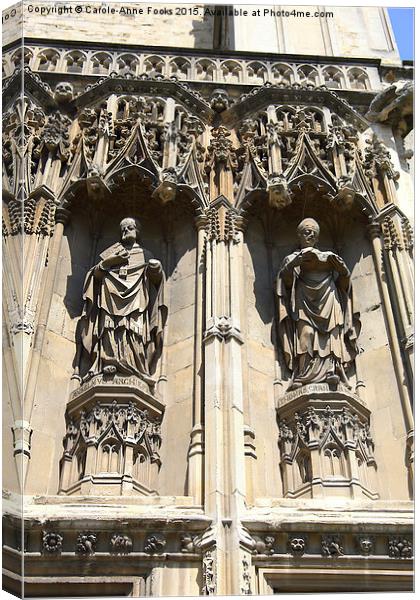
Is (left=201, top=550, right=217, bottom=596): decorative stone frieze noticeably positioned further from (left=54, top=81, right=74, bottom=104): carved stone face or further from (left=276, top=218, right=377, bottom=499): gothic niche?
(left=54, top=81, right=74, bottom=104): carved stone face

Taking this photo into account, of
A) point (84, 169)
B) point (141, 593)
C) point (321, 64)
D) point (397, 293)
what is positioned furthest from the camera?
point (321, 64)

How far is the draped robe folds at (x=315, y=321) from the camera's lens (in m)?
8.88

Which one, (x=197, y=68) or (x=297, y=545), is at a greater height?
(x=197, y=68)

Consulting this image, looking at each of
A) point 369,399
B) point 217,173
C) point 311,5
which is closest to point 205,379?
point 369,399

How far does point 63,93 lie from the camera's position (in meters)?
10.9

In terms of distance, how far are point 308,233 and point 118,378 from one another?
8.28 ft

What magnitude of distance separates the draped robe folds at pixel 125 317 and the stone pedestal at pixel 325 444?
54.8 inches

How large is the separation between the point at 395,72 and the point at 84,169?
4.21m

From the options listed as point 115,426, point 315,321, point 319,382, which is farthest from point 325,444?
point 115,426

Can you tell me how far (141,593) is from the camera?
697 centimetres

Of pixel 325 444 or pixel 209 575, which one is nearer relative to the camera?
pixel 209 575

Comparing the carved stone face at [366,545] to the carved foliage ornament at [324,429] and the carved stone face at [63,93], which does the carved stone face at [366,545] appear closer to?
the carved foliage ornament at [324,429]

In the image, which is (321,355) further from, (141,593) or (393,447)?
(141,593)

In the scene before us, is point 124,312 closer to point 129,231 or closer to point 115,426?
point 129,231
